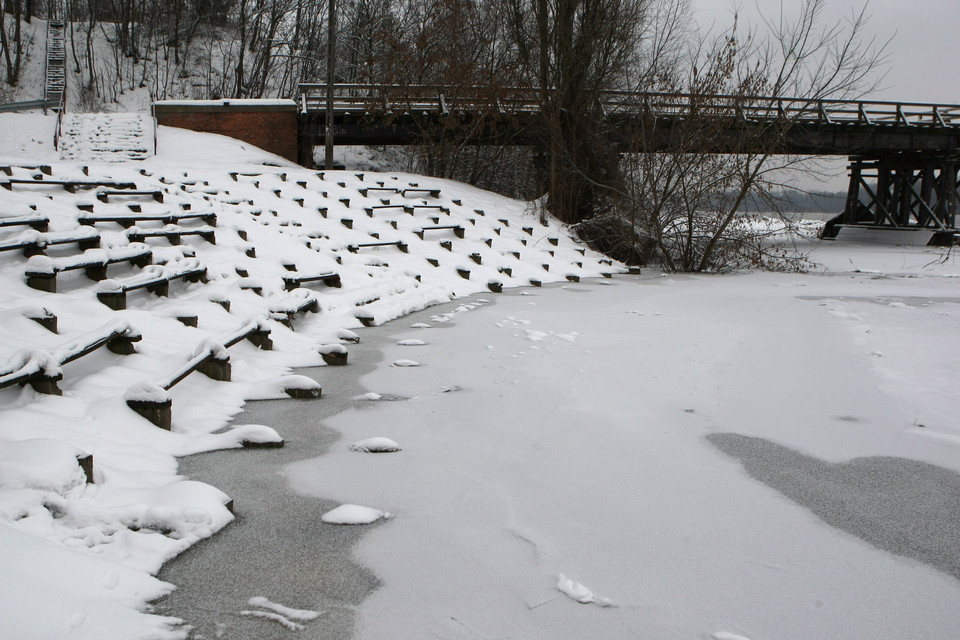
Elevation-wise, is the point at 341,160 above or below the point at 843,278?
above

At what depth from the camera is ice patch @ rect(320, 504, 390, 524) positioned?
2.80 meters

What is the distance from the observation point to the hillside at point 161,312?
246 centimetres

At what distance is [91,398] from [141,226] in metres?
5.69

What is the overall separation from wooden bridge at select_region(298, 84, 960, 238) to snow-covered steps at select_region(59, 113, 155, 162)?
4.53 m

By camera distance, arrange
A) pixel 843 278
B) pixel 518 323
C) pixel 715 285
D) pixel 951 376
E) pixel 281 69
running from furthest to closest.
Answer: pixel 281 69 → pixel 843 278 → pixel 715 285 → pixel 518 323 → pixel 951 376

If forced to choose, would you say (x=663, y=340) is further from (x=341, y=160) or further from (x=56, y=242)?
(x=341, y=160)

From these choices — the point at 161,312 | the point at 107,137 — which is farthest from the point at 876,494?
the point at 107,137

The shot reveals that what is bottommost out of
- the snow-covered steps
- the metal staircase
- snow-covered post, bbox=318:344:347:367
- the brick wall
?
snow-covered post, bbox=318:344:347:367

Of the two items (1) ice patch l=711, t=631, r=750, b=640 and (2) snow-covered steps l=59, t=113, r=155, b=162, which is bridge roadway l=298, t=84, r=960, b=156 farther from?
(1) ice patch l=711, t=631, r=750, b=640

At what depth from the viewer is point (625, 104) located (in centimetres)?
1617

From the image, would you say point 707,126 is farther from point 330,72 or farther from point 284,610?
point 284,610

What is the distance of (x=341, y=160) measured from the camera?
30.9 m

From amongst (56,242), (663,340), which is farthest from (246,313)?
(663,340)

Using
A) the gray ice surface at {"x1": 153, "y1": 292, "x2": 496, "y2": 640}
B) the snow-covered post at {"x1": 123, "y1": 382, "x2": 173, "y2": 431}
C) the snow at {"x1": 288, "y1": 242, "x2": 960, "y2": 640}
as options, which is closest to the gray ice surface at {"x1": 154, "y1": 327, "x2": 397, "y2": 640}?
the gray ice surface at {"x1": 153, "y1": 292, "x2": 496, "y2": 640}
